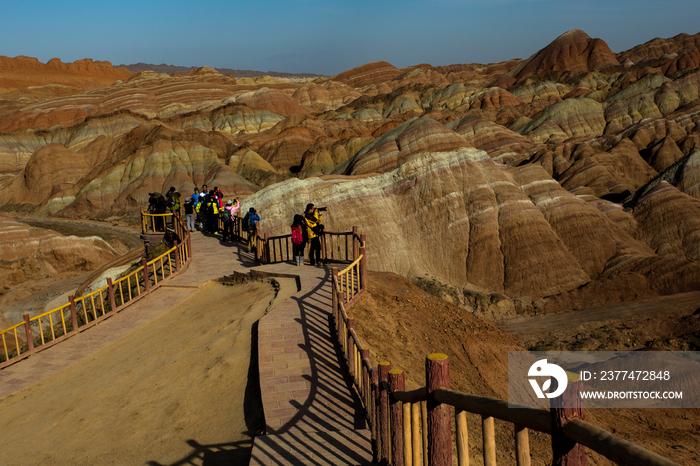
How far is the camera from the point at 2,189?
230ft

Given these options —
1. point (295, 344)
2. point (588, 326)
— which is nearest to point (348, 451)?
point (295, 344)

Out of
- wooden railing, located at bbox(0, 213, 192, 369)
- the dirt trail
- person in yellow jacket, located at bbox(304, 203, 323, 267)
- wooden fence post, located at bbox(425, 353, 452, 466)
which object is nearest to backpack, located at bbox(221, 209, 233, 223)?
wooden railing, located at bbox(0, 213, 192, 369)

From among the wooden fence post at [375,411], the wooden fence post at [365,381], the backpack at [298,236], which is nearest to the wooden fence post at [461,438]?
the wooden fence post at [375,411]

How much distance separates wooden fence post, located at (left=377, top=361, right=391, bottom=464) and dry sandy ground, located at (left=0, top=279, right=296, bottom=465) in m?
2.03

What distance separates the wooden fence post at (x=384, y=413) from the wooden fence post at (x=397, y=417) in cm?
30

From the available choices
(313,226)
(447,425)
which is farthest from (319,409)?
(313,226)

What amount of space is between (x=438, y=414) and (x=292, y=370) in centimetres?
486

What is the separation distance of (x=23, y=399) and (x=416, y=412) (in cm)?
867

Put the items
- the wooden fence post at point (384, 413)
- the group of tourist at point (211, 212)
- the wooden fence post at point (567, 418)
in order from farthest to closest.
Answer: the group of tourist at point (211, 212), the wooden fence post at point (384, 413), the wooden fence post at point (567, 418)

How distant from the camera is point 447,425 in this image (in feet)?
12.7

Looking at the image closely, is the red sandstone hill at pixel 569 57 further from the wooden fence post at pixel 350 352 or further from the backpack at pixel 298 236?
the wooden fence post at pixel 350 352

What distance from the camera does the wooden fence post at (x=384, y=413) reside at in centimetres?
528

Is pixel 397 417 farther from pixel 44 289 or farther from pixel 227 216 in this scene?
pixel 44 289

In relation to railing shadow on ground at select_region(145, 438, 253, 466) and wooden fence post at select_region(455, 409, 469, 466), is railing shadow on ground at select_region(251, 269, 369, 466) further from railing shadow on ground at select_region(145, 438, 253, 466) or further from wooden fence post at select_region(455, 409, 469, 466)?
wooden fence post at select_region(455, 409, 469, 466)
